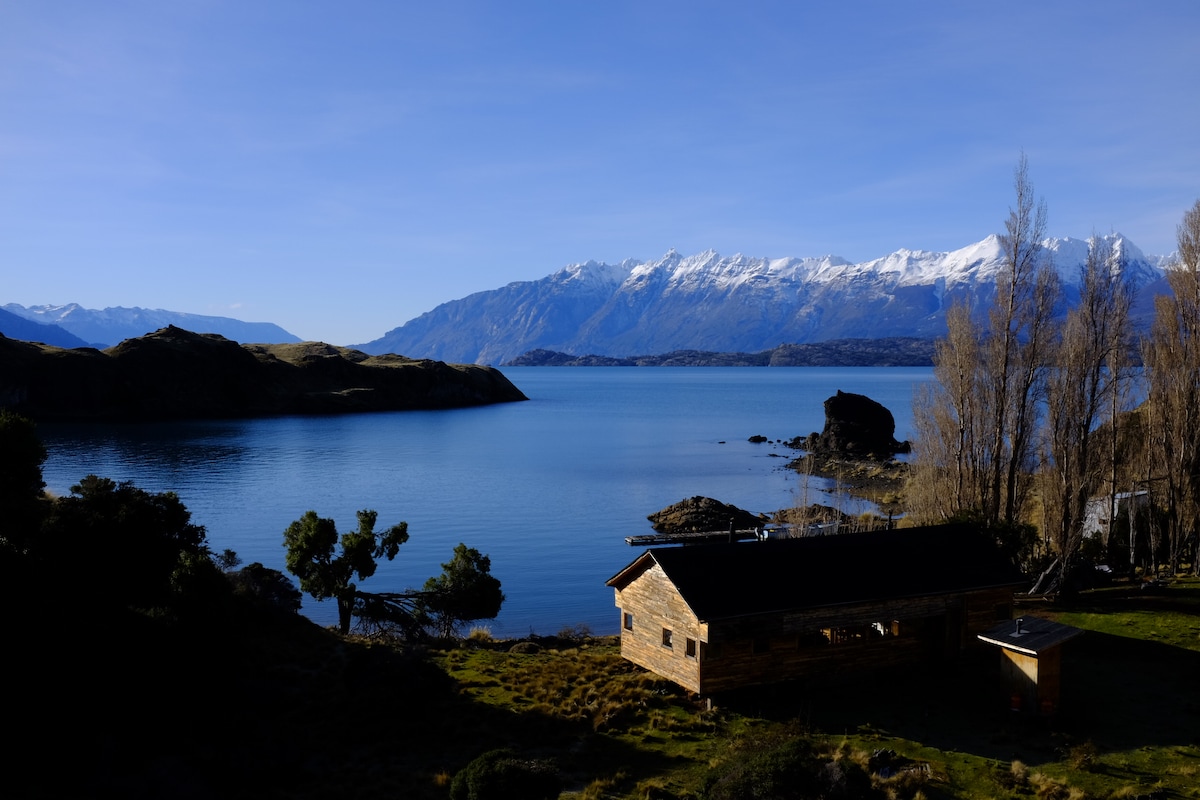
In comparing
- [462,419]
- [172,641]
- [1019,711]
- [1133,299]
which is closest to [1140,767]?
[1019,711]

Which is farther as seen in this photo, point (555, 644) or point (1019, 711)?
point (555, 644)

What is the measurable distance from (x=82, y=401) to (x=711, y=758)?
166566mm

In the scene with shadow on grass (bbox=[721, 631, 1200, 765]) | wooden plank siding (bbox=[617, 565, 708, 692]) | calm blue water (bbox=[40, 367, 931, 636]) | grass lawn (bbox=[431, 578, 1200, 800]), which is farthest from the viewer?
calm blue water (bbox=[40, 367, 931, 636])

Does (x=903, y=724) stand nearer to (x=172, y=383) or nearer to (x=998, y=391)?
(x=998, y=391)

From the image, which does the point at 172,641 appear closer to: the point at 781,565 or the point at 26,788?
the point at 26,788

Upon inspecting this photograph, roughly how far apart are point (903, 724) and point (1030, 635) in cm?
522

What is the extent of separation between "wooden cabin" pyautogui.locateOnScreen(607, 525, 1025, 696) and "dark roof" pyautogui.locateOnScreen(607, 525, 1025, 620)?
0.04 meters

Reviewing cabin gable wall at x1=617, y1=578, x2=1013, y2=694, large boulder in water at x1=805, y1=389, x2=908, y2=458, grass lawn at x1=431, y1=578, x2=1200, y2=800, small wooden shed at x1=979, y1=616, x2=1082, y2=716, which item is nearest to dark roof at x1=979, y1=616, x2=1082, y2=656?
small wooden shed at x1=979, y1=616, x2=1082, y2=716

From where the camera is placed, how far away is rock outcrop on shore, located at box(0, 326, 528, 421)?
15512 cm

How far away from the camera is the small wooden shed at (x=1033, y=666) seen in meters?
25.9

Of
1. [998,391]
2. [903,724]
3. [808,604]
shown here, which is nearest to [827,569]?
[808,604]

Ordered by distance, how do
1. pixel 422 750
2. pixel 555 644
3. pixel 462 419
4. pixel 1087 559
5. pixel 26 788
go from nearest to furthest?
pixel 26 788 → pixel 422 750 → pixel 555 644 → pixel 1087 559 → pixel 462 419

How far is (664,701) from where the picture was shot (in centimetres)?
2808

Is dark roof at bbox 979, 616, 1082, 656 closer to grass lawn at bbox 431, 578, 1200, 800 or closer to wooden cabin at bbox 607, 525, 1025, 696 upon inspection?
grass lawn at bbox 431, 578, 1200, 800
